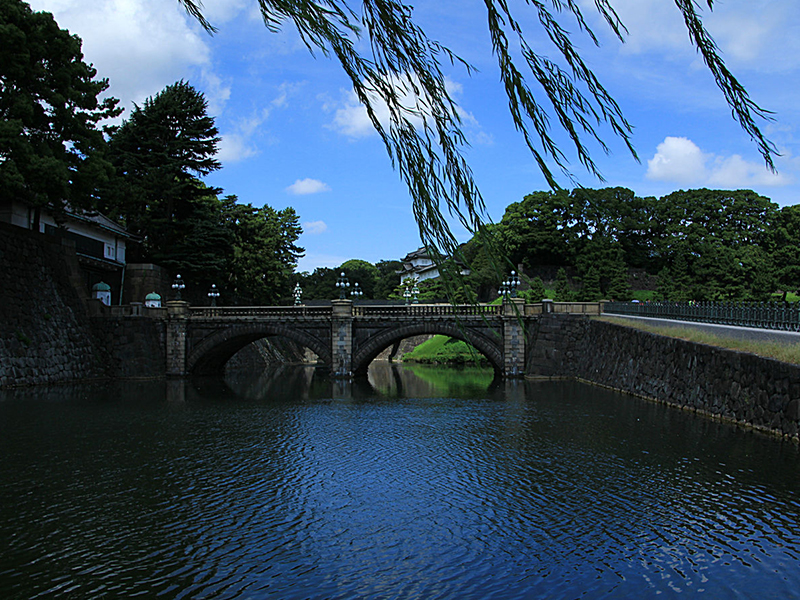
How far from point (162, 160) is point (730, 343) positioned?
4968 centimetres

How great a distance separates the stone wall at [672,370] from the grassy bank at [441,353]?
74.7ft

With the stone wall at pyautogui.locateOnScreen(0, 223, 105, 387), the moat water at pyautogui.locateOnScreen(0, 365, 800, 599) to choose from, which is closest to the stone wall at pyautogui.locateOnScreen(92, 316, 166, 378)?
the stone wall at pyautogui.locateOnScreen(0, 223, 105, 387)

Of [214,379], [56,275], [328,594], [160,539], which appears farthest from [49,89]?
[328,594]

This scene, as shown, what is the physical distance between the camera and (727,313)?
95.9ft

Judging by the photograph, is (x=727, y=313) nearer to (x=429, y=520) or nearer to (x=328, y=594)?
(x=429, y=520)

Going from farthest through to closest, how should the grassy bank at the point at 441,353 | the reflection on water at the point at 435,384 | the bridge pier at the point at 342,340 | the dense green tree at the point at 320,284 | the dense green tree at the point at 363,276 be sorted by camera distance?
the dense green tree at the point at 363,276 → the dense green tree at the point at 320,284 → the grassy bank at the point at 441,353 → the bridge pier at the point at 342,340 → the reflection on water at the point at 435,384

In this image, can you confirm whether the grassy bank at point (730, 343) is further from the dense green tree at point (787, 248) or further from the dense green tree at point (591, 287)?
the dense green tree at point (591, 287)

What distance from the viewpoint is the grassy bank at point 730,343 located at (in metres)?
21.2

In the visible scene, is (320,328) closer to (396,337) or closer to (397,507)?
(396,337)

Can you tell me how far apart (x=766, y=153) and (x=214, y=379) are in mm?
51467

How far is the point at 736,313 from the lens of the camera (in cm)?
2831

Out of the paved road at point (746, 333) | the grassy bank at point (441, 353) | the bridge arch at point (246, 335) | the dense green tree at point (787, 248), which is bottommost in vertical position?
the grassy bank at point (441, 353)

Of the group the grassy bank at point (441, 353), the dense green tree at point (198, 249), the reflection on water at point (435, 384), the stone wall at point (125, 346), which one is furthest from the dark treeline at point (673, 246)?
the stone wall at point (125, 346)

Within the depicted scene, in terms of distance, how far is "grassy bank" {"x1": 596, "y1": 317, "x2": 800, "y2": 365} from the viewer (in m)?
21.2
